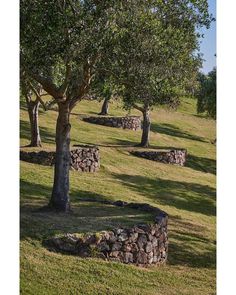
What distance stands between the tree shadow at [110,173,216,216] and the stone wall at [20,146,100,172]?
4.83ft

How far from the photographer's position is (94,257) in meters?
12.7

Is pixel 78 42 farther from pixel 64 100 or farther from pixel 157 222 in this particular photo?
pixel 157 222

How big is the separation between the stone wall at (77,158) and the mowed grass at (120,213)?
21.4 inches

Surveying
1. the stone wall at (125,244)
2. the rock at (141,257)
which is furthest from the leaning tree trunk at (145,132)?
the rock at (141,257)

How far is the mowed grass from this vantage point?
11398 millimetres

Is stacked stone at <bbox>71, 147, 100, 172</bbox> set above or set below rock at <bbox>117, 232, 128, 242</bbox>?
above

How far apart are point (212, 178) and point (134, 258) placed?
19.7m

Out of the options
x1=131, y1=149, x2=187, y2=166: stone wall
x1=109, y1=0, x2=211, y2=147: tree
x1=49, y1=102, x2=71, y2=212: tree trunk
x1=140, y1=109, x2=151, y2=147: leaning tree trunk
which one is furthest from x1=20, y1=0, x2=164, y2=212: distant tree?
x1=140, y1=109, x2=151, y2=147: leaning tree trunk

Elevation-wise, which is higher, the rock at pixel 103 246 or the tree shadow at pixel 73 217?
the tree shadow at pixel 73 217

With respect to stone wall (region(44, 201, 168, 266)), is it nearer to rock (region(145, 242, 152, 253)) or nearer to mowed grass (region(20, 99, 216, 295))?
rock (region(145, 242, 152, 253))

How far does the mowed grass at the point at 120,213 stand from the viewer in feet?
37.4

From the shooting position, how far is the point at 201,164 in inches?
1442

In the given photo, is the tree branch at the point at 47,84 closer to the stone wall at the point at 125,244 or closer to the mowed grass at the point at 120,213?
the mowed grass at the point at 120,213
